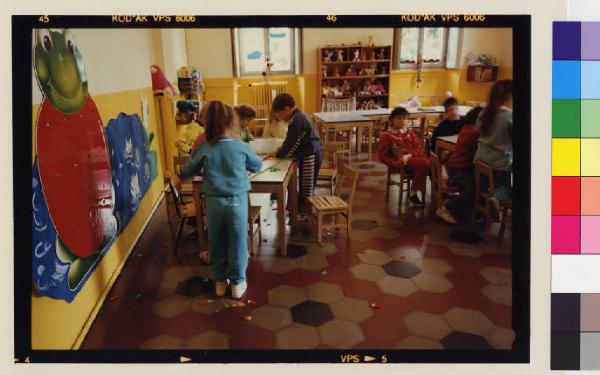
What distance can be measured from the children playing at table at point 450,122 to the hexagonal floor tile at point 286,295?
1363 mm

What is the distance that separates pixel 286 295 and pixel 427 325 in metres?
0.74

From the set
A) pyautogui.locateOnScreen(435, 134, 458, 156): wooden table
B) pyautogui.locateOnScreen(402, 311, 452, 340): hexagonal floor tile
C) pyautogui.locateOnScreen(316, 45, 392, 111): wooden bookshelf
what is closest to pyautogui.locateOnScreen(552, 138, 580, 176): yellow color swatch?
pyautogui.locateOnScreen(402, 311, 452, 340): hexagonal floor tile

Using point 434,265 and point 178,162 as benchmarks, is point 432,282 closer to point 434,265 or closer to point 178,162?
point 434,265

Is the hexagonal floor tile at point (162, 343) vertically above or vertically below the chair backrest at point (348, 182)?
below

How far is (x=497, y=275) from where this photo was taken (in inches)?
74.9

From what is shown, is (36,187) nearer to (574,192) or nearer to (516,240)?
(516,240)

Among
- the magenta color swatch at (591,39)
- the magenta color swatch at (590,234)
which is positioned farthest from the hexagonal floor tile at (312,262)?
the magenta color swatch at (591,39)

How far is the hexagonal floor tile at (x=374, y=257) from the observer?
8.09 ft

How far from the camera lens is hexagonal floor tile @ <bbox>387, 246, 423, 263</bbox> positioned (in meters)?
2.42

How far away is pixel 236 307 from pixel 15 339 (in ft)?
3.17

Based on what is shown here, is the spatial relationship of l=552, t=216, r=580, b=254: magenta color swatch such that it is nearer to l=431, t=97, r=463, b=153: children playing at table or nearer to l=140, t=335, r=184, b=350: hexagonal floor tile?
l=431, t=97, r=463, b=153: children playing at table

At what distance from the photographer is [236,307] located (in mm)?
2240

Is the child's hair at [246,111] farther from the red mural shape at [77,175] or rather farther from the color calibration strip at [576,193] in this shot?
the color calibration strip at [576,193]
